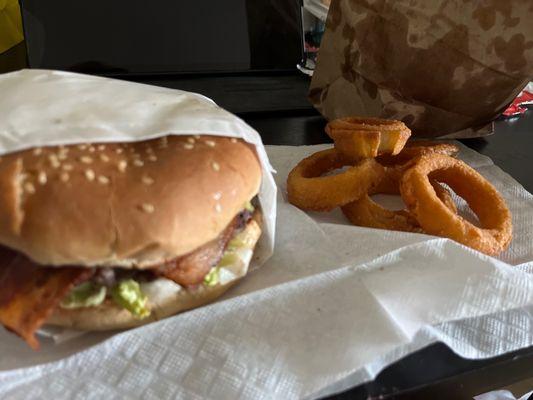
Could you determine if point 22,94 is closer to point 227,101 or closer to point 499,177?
point 227,101

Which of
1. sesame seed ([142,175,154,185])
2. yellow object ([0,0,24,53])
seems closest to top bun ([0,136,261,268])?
sesame seed ([142,175,154,185])

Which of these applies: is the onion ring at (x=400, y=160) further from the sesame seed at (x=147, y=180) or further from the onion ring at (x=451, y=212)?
the sesame seed at (x=147, y=180)

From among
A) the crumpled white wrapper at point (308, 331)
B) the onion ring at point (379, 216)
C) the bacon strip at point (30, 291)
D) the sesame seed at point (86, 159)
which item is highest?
the sesame seed at point (86, 159)

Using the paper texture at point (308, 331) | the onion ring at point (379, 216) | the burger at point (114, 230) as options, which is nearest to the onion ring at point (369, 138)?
the onion ring at point (379, 216)

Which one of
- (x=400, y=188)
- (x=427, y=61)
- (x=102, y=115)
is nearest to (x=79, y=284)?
(x=102, y=115)

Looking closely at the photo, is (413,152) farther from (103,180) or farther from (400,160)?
(103,180)

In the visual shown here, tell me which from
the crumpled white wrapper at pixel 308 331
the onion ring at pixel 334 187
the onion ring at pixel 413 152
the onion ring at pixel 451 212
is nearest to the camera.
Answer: the crumpled white wrapper at pixel 308 331

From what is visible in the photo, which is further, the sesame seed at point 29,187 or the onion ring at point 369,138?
the onion ring at point 369,138

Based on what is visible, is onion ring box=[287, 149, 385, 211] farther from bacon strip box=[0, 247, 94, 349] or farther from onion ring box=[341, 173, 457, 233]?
bacon strip box=[0, 247, 94, 349]
